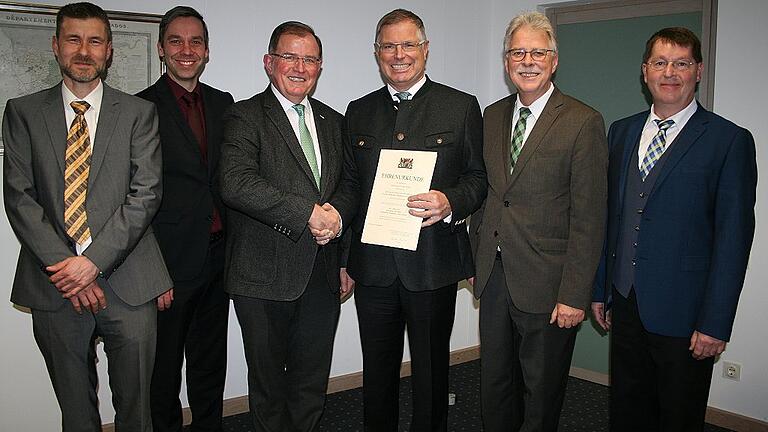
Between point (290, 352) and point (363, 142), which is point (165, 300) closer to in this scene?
point (290, 352)

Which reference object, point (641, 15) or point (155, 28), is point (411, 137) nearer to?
point (155, 28)

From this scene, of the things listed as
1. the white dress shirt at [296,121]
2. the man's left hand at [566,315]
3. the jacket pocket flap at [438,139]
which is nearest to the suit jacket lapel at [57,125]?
the white dress shirt at [296,121]

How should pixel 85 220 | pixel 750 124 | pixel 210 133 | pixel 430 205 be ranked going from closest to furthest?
pixel 85 220
pixel 430 205
pixel 210 133
pixel 750 124

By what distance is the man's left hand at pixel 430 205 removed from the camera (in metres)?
2.78

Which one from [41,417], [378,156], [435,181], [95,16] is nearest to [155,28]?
[95,16]

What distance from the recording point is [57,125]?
2689 mm

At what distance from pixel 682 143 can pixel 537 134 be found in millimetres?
556

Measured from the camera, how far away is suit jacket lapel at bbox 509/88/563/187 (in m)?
2.74

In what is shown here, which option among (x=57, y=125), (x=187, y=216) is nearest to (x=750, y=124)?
(x=187, y=216)

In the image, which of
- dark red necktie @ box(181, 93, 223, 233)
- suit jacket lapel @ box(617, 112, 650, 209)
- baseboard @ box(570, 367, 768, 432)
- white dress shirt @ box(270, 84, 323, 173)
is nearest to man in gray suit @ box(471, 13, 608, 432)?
suit jacket lapel @ box(617, 112, 650, 209)

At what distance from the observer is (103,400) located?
376 centimetres

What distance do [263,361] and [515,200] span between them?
1.25m

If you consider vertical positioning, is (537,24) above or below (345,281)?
above

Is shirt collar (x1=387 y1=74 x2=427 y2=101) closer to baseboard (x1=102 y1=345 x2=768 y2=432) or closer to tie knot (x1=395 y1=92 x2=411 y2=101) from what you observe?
tie knot (x1=395 y1=92 x2=411 y2=101)
